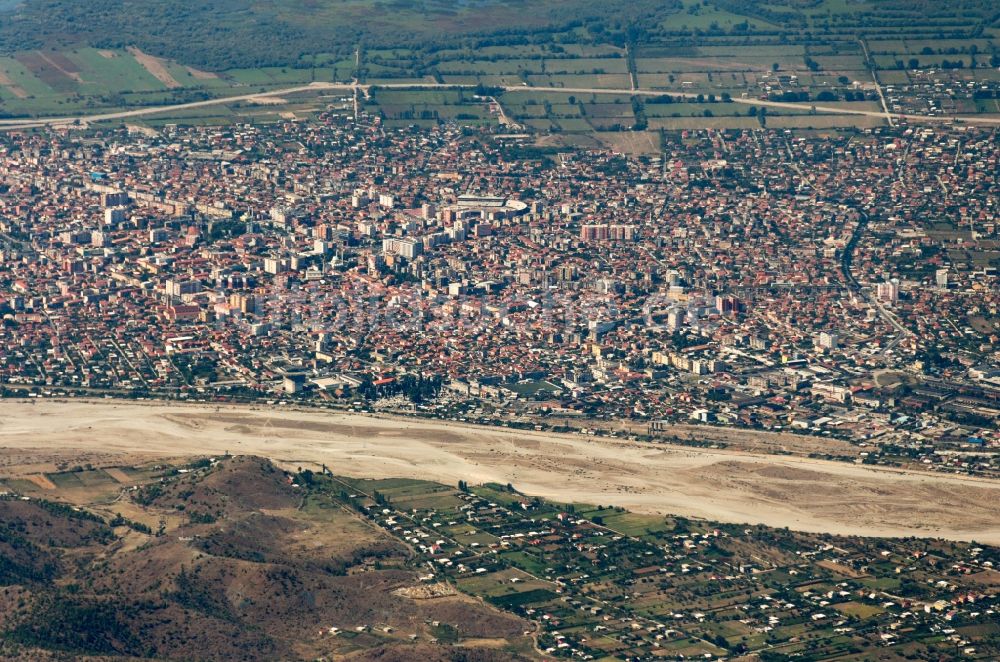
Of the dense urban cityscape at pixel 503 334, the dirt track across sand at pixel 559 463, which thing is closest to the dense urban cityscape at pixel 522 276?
the dense urban cityscape at pixel 503 334

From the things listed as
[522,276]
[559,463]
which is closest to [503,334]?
[522,276]

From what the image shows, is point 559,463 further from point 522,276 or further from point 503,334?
point 522,276

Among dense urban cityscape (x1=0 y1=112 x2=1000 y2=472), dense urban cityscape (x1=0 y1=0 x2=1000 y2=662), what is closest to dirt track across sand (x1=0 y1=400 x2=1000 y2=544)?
dense urban cityscape (x1=0 y1=0 x2=1000 y2=662)

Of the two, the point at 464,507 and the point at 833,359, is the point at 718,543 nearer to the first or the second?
the point at 464,507

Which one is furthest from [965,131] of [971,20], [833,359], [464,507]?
[464,507]

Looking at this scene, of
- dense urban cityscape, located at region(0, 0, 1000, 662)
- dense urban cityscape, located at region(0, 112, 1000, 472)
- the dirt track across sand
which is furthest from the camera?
dense urban cityscape, located at region(0, 112, 1000, 472)

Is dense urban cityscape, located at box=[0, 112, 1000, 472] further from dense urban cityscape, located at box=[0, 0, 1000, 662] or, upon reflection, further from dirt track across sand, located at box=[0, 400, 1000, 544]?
dirt track across sand, located at box=[0, 400, 1000, 544]

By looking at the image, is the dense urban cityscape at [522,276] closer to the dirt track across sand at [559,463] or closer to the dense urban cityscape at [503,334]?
the dense urban cityscape at [503,334]

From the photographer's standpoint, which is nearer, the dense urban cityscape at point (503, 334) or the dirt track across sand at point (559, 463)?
the dense urban cityscape at point (503, 334)
